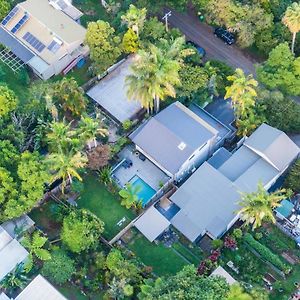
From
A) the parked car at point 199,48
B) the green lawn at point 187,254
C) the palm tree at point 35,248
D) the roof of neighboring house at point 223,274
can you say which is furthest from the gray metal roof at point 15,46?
the roof of neighboring house at point 223,274

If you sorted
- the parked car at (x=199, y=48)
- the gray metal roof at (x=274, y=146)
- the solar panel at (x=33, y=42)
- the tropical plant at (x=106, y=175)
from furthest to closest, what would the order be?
the parked car at (x=199, y=48) < the solar panel at (x=33, y=42) < the tropical plant at (x=106, y=175) < the gray metal roof at (x=274, y=146)

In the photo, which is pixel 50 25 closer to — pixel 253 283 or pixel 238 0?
pixel 238 0

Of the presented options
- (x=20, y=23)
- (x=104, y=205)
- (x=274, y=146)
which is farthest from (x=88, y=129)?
(x=20, y=23)

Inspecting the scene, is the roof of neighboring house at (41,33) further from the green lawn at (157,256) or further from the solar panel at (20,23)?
the green lawn at (157,256)

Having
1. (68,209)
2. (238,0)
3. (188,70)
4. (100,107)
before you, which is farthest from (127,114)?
(238,0)

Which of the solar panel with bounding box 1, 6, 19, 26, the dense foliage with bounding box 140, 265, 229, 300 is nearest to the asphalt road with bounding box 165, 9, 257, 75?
the solar panel with bounding box 1, 6, 19, 26

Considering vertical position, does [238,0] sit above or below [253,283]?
above
